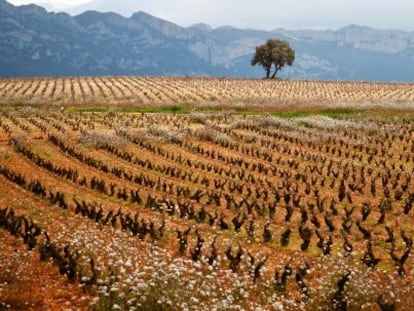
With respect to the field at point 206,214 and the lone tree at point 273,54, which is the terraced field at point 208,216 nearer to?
the field at point 206,214

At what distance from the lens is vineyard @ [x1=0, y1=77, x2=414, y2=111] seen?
190 ft

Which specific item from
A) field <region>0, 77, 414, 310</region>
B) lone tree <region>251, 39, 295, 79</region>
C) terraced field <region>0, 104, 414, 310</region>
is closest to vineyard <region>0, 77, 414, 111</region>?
field <region>0, 77, 414, 310</region>

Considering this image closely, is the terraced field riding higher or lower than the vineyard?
lower

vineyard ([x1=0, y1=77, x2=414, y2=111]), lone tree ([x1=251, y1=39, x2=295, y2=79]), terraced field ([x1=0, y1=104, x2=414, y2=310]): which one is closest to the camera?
terraced field ([x1=0, y1=104, x2=414, y2=310])

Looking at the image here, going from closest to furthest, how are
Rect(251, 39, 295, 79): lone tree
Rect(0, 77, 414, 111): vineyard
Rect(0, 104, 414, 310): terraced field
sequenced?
Rect(0, 104, 414, 310): terraced field → Rect(0, 77, 414, 111): vineyard → Rect(251, 39, 295, 79): lone tree

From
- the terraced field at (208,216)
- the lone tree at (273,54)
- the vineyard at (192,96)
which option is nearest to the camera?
the terraced field at (208,216)

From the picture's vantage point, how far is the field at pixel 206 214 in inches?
442

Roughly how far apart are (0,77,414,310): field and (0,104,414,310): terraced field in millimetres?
73

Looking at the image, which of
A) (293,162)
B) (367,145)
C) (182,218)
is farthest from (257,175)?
(367,145)

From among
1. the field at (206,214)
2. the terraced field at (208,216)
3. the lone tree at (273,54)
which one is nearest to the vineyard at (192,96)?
the field at (206,214)

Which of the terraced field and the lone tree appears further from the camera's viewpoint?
the lone tree

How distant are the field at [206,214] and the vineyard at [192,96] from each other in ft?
49.7

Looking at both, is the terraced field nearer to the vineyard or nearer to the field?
the field

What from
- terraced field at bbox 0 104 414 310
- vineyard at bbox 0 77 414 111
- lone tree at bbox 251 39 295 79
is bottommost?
terraced field at bbox 0 104 414 310
